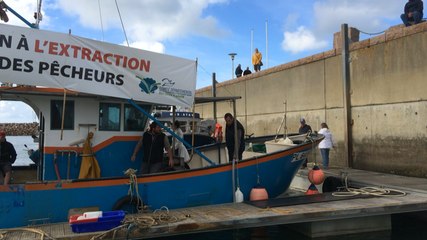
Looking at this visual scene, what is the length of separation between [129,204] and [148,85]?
2017 millimetres

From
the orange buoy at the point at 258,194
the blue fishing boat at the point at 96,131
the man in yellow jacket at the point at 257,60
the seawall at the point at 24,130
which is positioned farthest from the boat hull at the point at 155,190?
the man in yellow jacket at the point at 257,60

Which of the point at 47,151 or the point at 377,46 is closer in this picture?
the point at 47,151

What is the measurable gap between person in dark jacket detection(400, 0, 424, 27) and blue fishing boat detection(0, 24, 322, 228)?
21.5ft

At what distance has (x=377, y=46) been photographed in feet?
40.6

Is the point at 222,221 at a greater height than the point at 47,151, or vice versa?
the point at 47,151

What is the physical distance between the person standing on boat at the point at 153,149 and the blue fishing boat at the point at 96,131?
297 mm

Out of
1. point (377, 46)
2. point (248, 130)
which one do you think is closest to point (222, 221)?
point (377, 46)

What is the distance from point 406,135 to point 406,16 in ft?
12.4

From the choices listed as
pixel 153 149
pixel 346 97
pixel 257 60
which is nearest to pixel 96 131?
pixel 153 149

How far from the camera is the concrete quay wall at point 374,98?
10.9 meters

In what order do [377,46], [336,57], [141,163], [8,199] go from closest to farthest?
[8,199]
[141,163]
[377,46]
[336,57]

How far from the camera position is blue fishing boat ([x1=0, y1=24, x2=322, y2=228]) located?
6.32m

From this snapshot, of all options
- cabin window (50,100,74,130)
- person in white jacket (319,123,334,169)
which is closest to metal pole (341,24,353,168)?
person in white jacket (319,123,334,169)

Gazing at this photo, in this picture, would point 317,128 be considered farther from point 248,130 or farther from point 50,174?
point 50,174
